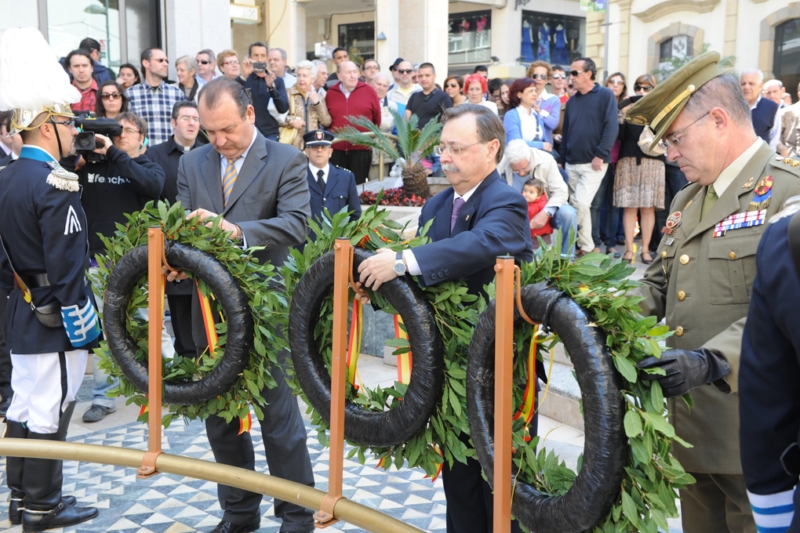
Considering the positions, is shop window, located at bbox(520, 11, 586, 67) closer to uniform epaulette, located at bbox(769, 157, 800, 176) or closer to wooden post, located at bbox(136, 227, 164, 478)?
wooden post, located at bbox(136, 227, 164, 478)

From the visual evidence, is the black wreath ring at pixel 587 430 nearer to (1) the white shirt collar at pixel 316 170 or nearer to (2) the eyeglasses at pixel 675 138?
(2) the eyeglasses at pixel 675 138

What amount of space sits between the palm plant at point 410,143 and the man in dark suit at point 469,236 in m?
5.06

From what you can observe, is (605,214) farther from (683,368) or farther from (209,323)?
(683,368)

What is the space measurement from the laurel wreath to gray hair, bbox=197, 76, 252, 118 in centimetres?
78

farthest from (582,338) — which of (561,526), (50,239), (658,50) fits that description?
(658,50)

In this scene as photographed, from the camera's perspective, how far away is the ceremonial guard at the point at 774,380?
1.38 metres

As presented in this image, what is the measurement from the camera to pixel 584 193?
7.88 meters

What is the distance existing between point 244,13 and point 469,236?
61.7 ft

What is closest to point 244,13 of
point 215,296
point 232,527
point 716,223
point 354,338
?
point 232,527

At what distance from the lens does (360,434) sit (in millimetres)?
2742

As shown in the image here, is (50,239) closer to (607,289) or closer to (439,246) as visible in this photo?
(439,246)

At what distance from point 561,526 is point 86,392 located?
4.78 metres

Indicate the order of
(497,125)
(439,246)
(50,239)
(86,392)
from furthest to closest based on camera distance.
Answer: (86,392) → (50,239) → (497,125) → (439,246)

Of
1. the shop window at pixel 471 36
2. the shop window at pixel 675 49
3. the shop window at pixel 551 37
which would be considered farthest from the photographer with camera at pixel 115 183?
the shop window at pixel 471 36
